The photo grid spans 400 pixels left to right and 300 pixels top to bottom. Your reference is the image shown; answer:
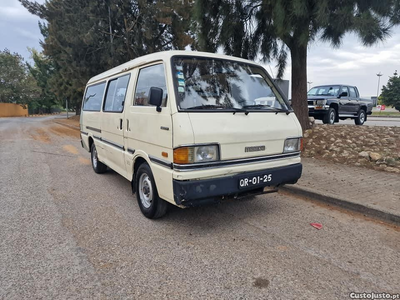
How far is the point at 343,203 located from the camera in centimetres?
423

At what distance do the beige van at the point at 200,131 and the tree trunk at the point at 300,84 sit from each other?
4126mm

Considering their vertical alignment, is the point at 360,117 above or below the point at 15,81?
below

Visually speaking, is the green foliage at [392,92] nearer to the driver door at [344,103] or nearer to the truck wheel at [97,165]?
the driver door at [344,103]

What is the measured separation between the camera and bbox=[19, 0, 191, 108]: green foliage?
56.5 ft

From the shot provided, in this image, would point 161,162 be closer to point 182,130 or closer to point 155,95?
point 182,130

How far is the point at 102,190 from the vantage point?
5.23 m

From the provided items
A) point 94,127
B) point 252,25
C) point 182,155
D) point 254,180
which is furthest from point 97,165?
point 252,25

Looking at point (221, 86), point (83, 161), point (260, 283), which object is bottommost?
point (260, 283)

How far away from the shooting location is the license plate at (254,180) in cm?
333

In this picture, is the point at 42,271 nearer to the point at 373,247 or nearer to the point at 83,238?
the point at 83,238

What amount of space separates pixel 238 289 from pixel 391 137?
6.96 m

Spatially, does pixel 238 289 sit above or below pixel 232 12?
below

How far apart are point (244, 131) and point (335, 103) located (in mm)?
9799

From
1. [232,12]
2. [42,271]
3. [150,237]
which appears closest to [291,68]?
[232,12]
